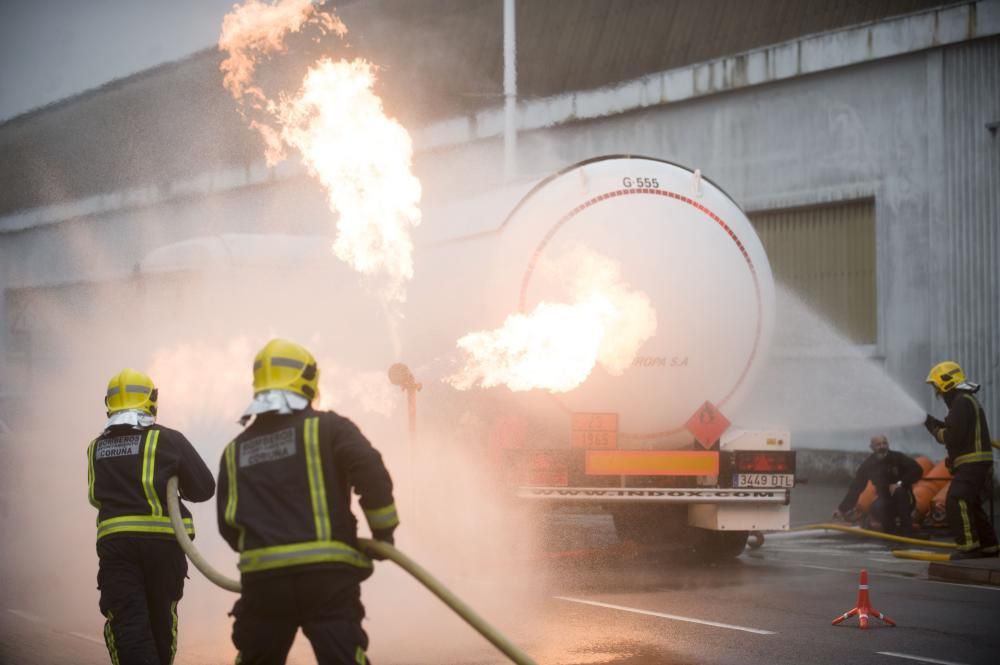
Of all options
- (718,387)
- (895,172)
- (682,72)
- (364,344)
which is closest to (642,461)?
(718,387)

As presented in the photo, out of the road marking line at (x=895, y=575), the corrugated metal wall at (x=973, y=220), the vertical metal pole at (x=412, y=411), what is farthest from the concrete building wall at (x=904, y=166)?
the vertical metal pole at (x=412, y=411)

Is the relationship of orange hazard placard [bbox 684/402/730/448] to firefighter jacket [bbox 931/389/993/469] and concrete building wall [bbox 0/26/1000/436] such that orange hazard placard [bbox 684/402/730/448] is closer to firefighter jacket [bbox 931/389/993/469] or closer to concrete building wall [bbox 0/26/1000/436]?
firefighter jacket [bbox 931/389/993/469]

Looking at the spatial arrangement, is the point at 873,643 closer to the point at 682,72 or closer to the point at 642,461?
the point at 642,461

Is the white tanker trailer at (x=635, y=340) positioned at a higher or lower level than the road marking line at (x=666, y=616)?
higher

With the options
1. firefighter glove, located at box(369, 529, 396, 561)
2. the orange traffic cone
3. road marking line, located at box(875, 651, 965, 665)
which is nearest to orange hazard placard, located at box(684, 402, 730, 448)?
the orange traffic cone

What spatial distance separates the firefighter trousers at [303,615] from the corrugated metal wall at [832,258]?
17557 mm

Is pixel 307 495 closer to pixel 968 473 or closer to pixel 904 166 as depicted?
pixel 968 473

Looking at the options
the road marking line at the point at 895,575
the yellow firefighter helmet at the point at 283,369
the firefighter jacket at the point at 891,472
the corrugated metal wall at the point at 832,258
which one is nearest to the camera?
the yellow firefighter helmet at the point at 283,369

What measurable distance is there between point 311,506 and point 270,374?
549 millimetres

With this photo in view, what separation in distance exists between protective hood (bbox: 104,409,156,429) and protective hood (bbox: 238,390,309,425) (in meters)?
1.80

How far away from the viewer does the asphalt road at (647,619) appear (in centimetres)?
870

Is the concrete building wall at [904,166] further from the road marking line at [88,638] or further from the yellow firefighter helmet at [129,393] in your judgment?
the yellow firefighter helmet at [129,393]

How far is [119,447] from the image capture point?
7.08 m

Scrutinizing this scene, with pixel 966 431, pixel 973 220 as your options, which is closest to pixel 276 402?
pixel 966 431
